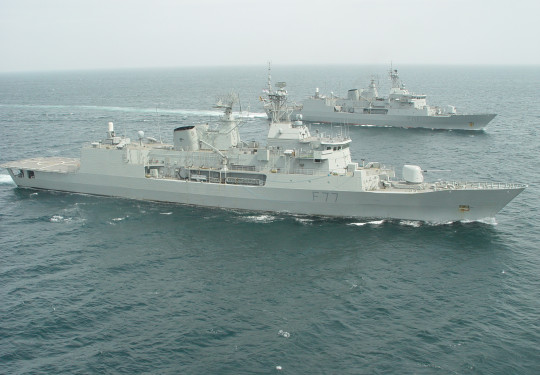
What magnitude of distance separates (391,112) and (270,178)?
126 ft

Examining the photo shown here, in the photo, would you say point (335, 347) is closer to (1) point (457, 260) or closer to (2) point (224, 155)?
(1) point (457, 260)

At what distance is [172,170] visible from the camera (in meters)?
32.4

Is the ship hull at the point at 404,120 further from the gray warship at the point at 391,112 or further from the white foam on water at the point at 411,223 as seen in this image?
the white foam on water at the point at 411,223

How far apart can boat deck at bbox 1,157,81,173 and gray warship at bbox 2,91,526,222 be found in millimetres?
139

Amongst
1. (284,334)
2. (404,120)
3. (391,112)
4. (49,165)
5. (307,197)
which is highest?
(391,112)

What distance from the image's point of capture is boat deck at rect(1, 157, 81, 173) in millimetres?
34375

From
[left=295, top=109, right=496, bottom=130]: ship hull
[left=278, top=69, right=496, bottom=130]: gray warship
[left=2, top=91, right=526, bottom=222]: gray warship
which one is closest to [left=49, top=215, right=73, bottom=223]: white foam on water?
[left=2, top=91, right=526, bottom=222]: gray warship

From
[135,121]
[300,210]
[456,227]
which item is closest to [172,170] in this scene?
[300,210]

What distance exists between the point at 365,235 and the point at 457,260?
510 cm

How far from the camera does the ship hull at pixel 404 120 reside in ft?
189

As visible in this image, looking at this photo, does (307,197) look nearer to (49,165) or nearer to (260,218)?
(260,218)

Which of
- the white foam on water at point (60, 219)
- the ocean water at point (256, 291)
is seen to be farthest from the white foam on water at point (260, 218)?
the white foam on water at point (60, 219)

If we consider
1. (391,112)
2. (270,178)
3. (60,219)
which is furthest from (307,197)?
(391,112)

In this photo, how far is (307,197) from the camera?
93.7 ft
